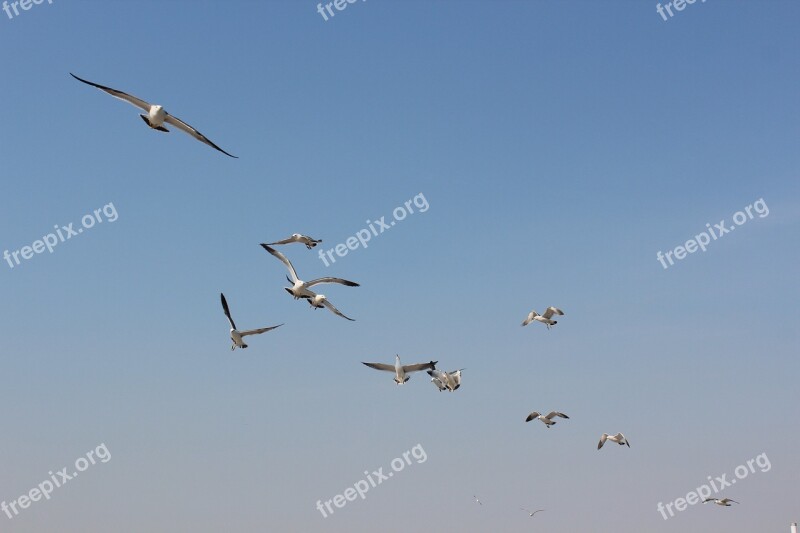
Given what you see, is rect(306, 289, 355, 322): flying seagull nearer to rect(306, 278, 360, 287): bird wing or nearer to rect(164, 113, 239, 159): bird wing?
rect(306, 278, 360, 287): bird wing

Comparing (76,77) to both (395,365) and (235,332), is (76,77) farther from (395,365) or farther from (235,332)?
(395,365)

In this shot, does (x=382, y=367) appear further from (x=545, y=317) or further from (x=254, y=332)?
(x=545, y=317)

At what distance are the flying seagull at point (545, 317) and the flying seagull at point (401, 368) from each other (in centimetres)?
2233

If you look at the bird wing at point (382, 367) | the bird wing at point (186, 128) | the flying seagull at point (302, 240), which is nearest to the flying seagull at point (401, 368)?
the bird wing at point (382, 367)

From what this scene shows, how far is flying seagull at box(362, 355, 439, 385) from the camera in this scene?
193 feet

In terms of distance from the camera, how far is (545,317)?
80312 mm

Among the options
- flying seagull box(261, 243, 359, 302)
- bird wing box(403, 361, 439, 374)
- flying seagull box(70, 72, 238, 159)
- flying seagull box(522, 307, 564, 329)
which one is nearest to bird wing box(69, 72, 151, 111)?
flying seagull box(70, 72, 238, 159)

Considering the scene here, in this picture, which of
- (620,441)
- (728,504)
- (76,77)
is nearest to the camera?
(76,77)

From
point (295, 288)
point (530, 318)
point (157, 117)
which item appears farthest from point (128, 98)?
point (530, 318)

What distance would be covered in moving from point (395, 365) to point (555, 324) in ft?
82.9

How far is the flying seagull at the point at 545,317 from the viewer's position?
80.0 metres

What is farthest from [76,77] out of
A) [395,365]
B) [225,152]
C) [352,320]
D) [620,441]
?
[620,441]

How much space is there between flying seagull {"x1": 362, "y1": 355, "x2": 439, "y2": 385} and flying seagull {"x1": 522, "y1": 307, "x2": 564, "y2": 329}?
2233cm

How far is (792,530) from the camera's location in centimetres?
13050
